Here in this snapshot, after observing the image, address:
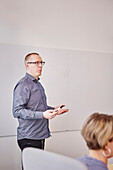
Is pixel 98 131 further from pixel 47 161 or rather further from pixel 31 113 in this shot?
pixel 31 113

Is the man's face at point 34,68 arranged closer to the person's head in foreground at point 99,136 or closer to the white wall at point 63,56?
the white wall at point 63,56

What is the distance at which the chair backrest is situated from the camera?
2.93ft

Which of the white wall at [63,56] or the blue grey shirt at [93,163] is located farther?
the white wall at [63,56]

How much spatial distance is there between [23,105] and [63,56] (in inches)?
41.5

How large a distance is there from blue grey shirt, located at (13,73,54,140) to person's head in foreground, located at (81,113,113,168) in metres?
1.02

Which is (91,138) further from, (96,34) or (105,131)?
(96,34)

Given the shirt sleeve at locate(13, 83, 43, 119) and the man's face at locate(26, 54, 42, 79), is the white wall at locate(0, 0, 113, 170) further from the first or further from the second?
the shirt sleeve at locate(13, 83, 43, 119)

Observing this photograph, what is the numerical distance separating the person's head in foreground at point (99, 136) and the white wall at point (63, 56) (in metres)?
1.60

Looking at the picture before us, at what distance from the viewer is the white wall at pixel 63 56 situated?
2.67 metres

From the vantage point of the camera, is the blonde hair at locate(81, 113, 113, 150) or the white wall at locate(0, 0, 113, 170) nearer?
the blonde hair at locate(81, 113, 113, 150)

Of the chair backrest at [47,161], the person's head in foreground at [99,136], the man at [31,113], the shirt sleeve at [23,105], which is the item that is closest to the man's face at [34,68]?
the man at [31,113]

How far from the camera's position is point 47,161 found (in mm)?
977

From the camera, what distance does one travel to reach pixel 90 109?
3.22 m

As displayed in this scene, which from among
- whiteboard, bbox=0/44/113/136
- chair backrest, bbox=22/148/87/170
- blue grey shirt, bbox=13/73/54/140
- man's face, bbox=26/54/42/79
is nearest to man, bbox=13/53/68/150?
blue grey shirt, bbox=13/73/54/140
